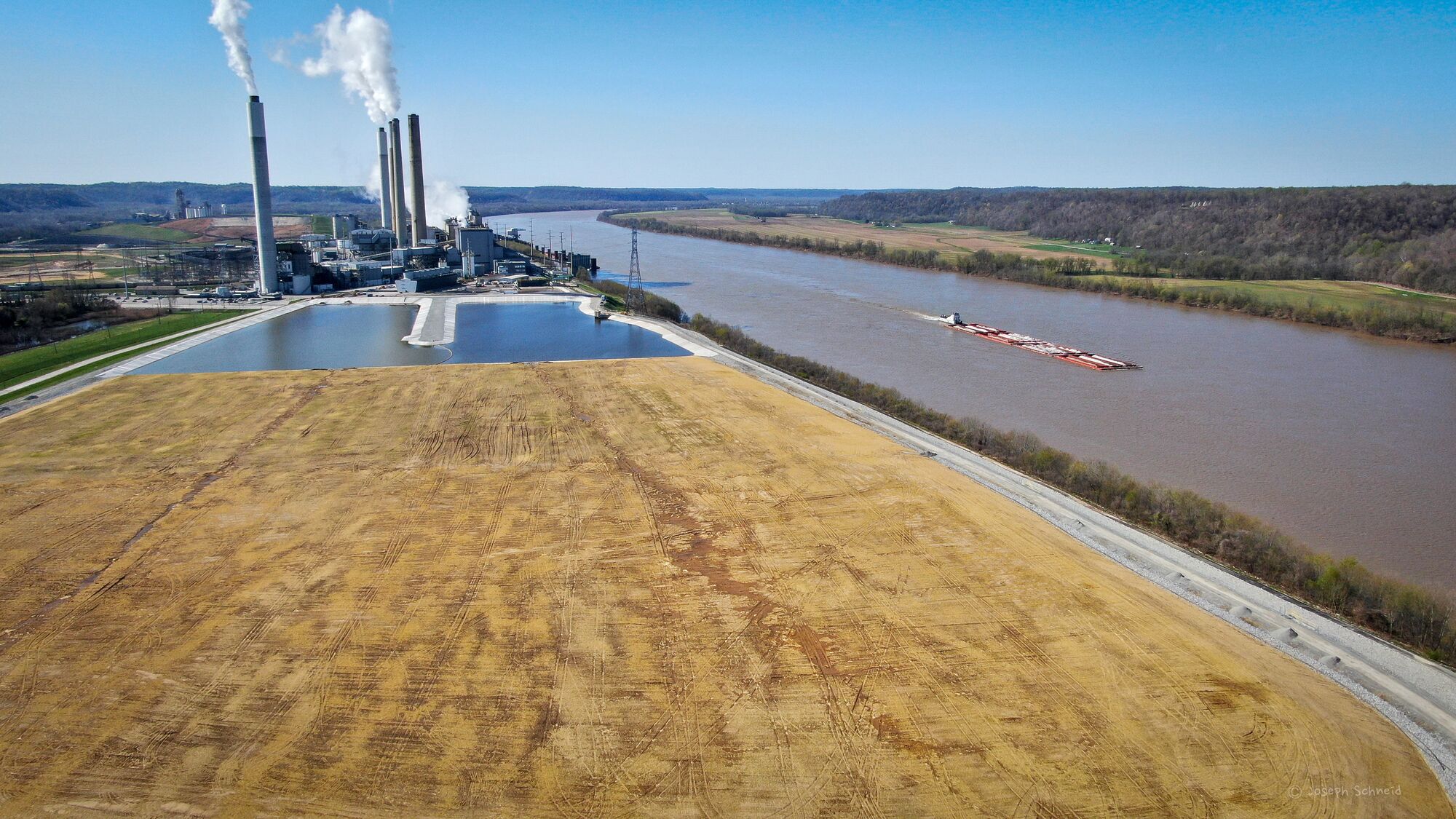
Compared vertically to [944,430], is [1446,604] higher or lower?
lower

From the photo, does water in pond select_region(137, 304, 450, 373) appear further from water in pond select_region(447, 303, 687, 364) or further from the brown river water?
the brown river water

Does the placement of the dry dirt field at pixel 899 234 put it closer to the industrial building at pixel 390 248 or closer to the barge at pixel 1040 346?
the barge at pixel 1040 346

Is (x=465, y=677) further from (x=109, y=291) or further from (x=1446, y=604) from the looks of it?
(x=109, y=291)

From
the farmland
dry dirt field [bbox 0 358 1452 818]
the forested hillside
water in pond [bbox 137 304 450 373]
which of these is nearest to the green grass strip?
water in pond [bbox 137 304 450 373]

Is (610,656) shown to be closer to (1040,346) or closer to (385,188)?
(1040,346)

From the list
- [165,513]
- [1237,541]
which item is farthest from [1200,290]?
[165,513]

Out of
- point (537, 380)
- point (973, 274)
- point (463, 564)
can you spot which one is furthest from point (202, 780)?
point (973, 274)

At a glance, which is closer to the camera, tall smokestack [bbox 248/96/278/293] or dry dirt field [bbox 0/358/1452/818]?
dry dirt field [bbox 0/358/1452/818]
